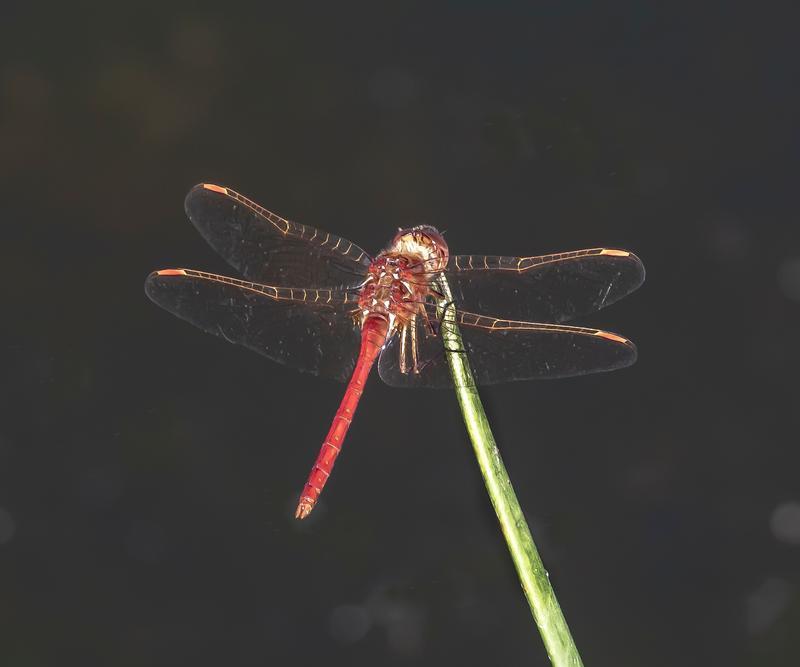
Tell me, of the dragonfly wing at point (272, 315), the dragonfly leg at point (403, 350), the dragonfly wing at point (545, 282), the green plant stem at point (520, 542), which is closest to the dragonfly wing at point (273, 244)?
the dragonfly wing at point (272, 315)

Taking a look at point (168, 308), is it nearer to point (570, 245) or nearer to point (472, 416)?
point (472, 416)

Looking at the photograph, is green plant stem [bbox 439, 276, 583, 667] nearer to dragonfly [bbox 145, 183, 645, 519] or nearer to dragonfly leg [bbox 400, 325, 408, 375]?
dragonfly [bbox 145, 183, 645, 519]

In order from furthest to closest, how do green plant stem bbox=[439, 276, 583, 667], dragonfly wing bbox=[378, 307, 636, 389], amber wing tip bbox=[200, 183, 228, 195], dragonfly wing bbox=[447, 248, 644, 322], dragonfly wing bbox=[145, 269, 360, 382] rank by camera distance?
amber wing tip bbox=[200, 183, 228, 195]
dragonfly wing bbox=[145, 269, 360, 382]
dragonfly wing bbox=[447, 248, 644, 322]
dragonfly wing bbox=[378, 307, 636, 389]
green plant stem bbox=[439, 276, 583, 667]

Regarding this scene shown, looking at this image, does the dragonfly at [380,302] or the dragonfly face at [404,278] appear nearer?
the dragonfly at [380,302]

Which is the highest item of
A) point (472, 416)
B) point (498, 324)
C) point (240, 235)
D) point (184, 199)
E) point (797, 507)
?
point (184, 199)

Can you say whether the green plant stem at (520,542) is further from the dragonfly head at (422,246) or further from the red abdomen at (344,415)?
the dragonfly head at (422,246)

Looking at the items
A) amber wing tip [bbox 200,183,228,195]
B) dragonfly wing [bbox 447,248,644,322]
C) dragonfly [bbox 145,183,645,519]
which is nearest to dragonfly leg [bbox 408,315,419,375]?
dragonfly [bbox 145,183,645,519]

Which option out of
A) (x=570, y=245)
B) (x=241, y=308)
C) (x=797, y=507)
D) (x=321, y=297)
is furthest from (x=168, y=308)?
(x=797, y=507)
